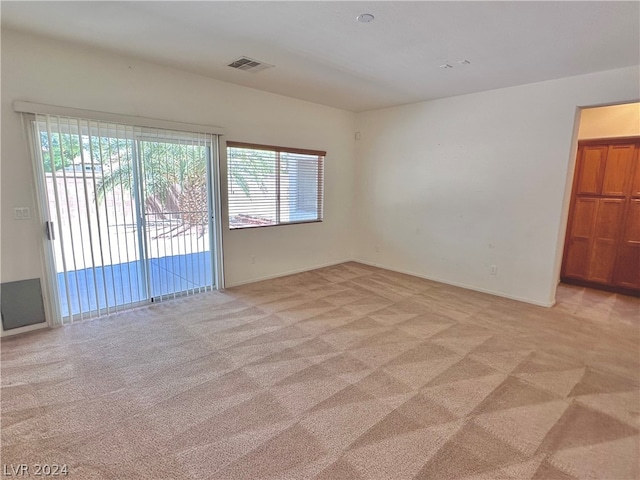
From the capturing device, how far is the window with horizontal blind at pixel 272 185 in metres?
4.45

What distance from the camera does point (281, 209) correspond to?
5035mm

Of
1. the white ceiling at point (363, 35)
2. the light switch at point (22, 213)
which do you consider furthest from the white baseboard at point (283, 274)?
the white ceiling at point (363, 35)

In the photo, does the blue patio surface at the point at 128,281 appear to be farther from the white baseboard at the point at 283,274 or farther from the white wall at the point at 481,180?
the white wall at the point at 481,180

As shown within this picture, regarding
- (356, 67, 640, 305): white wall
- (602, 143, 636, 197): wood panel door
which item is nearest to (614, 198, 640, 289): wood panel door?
(602, 143, 636, 197): wood panel door

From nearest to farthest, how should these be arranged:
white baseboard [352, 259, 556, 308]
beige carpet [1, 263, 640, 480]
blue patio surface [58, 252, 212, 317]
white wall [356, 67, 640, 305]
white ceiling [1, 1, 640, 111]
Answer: beige carpet [1, 263, 640, 480] → white ceiling [1, 1, 640, 111] → blue patio surface [58, 252, 212, 317] → white wall [356, 67, 640, 305] → white baseboard [352, 259, 556, 308]

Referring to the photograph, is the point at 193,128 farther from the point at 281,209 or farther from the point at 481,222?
the point at 481,222

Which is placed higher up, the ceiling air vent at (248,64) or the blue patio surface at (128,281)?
the ceiling air vent at (248,64)

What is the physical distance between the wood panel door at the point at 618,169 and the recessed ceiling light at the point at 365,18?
13.5 ft

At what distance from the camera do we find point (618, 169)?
4363 millimetres

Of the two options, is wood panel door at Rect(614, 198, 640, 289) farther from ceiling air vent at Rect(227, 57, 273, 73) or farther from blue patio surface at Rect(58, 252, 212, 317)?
blue patio surface at Rect(58, 252, 212, 317)

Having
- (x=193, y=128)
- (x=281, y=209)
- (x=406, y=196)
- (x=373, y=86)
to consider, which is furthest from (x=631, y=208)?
(x=193, y=128)

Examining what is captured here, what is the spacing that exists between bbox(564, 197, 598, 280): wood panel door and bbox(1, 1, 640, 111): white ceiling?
2102 mm

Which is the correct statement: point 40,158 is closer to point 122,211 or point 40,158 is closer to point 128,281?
point 122,211

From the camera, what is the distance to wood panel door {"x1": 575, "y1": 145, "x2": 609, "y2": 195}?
14.7 ft
